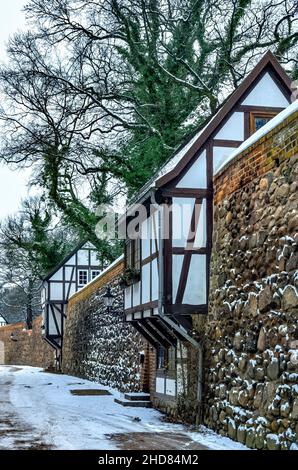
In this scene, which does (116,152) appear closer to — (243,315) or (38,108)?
(38,108)

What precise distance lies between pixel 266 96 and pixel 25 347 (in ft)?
122

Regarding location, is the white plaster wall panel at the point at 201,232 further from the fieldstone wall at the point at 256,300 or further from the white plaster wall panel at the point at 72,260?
the white plaster wall panel at the point at 72,260

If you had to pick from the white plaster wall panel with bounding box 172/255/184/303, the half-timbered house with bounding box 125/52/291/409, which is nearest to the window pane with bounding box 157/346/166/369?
the half-timbered house with bounding box 125/52/291/409

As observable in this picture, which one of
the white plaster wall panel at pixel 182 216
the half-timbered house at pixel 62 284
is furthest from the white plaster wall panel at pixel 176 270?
the half-timbered house at pixel 62 284

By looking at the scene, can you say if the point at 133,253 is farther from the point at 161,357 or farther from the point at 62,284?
the point at 62,284

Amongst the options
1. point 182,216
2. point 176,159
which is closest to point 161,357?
point 182,216

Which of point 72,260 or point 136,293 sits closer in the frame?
point 136,293

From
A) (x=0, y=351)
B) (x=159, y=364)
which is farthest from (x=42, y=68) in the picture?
(x=0, y=351)

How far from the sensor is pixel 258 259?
9.12 m

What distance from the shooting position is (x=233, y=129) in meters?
11.9

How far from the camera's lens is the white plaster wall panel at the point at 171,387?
42.5 feet

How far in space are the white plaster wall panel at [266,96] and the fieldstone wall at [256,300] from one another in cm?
190

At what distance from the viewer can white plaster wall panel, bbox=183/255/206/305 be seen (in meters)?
11.4
